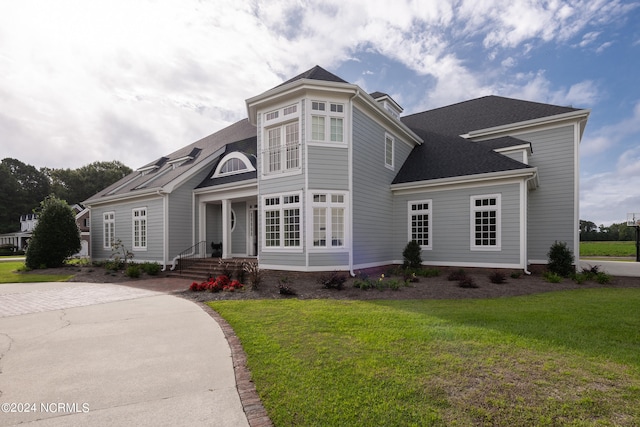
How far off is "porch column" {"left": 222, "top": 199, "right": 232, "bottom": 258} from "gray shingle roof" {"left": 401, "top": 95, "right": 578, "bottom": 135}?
11.8 meters

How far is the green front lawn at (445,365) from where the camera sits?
2710 mm

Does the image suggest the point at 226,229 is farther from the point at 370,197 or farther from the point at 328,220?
the point at 370,197

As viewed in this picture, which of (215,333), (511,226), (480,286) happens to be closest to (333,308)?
(215,333)

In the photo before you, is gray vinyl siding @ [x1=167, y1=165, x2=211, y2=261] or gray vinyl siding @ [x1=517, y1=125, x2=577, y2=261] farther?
gray vinyl siding @ [x1=167, y1=165, x2=211, y2=261]

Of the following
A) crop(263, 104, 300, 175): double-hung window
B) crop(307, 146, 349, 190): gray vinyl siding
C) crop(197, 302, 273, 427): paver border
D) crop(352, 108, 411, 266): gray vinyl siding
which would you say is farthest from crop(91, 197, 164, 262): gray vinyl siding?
crop(197, 302, 273, 427): paver border

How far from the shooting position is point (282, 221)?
1102 centimetres

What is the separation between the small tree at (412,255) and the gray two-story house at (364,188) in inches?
19.1

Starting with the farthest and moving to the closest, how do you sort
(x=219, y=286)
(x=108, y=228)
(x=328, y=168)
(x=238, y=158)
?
(x=108, y=228), (x=238, y=158), (x=328, y=168), (x=219, y=286)

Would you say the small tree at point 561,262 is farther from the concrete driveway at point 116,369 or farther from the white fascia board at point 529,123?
the concrete driveway at point 116,369

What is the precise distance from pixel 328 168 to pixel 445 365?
7955 millimetres

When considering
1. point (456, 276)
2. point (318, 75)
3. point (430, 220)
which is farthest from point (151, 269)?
point (456, 276)

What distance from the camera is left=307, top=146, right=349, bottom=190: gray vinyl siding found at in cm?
1055

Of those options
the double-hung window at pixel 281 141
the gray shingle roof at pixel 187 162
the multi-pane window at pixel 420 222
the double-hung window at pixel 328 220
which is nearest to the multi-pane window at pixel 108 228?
the gray shingle roof at pixel 187 162

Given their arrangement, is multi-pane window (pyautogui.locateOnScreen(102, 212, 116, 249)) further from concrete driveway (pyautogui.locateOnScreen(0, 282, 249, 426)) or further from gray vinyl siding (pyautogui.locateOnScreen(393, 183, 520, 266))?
gray vinyl siding (pyautogui.locateOnScreen(393, 183, 520, 266))
